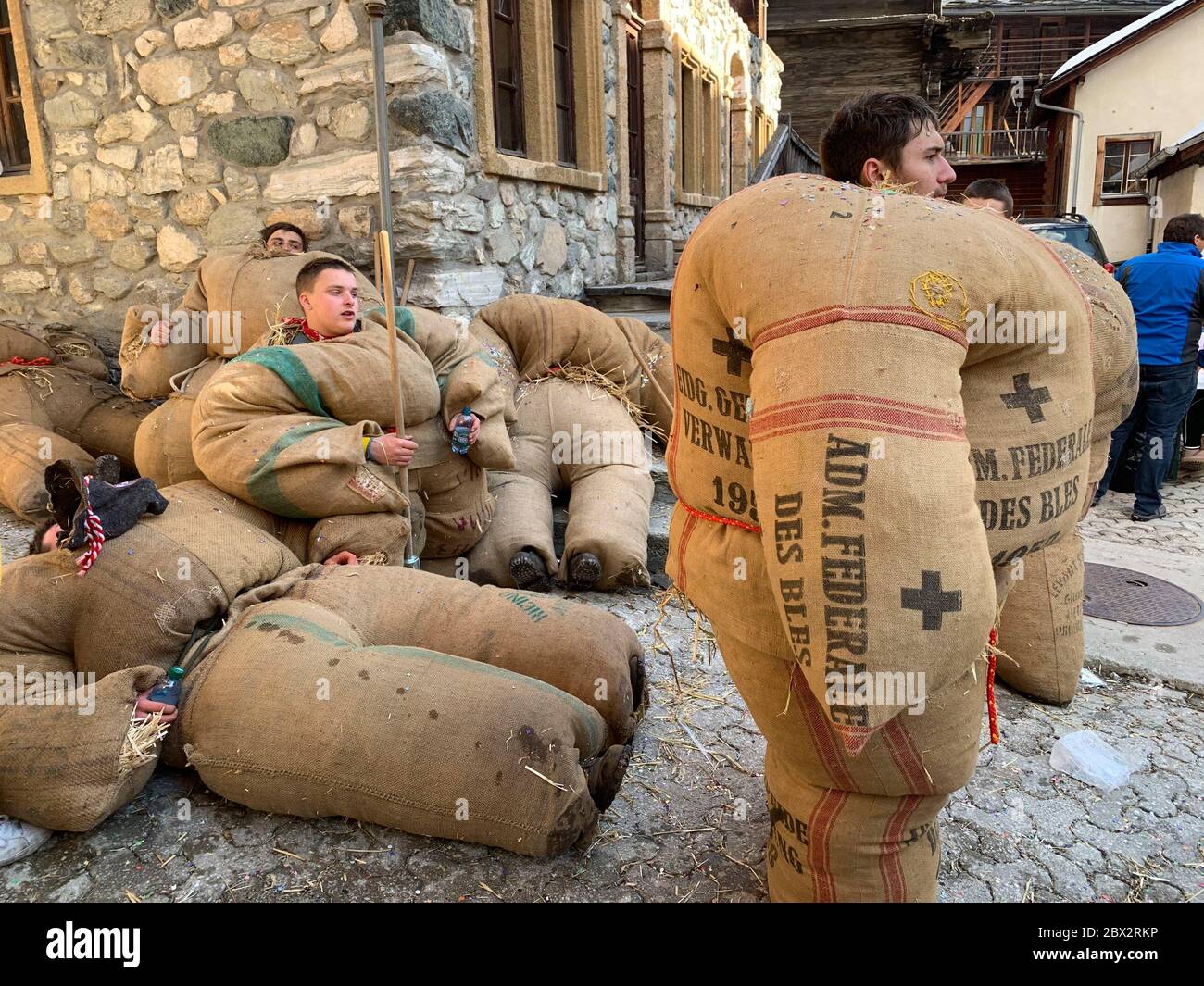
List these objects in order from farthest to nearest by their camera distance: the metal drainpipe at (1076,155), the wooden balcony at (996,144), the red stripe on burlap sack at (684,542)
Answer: the wooden balcony at (996,144), the metal drainpipe at (1076,155), the red stripe on burlap sack at (684,542)

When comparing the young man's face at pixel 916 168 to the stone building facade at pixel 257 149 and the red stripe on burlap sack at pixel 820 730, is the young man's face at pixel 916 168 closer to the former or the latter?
the red stripe on burlap sack at pixel 820 730

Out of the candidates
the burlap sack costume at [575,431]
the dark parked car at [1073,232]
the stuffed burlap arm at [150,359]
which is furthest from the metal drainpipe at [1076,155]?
the stuffed burlap arm at [150,359]

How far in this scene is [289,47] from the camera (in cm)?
475

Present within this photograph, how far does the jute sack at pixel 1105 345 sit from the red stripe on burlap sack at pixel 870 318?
80 cm

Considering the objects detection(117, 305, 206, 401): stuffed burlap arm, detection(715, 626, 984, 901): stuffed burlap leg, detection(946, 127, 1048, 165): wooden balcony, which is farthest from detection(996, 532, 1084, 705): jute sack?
detection(946, 127, 1048, 165): wooden balcony

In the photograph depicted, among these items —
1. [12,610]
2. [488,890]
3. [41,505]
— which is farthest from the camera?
[41,505]

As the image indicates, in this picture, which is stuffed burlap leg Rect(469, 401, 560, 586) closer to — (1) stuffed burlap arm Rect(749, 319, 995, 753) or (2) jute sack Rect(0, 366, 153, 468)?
(2) jute sack Rect(0, 366, 153, 468)

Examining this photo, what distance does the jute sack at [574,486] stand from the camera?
3.89 metres

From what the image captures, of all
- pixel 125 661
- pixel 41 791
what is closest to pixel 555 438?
pixel 125 661

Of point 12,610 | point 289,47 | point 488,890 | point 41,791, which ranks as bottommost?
point 488,890

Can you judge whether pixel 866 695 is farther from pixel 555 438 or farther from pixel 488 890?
pixel 555 438

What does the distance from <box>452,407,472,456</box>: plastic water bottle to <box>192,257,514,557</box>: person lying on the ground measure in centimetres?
2

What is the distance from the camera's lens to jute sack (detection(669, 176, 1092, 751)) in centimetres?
120
